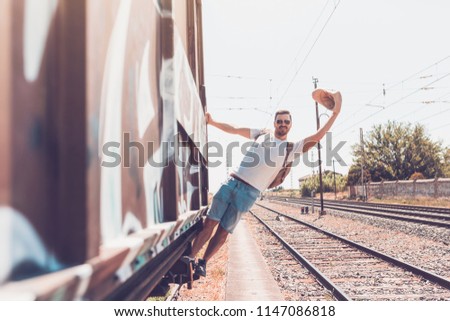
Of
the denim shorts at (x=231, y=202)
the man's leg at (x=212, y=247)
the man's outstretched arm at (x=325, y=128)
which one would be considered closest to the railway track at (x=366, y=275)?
the man's leg at (x=212, y=247)

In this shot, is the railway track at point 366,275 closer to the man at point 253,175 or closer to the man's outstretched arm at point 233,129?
the man at point 253,175

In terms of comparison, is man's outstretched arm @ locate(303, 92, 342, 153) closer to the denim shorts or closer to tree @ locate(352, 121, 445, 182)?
the denim shorts

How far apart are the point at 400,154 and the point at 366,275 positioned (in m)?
65.2

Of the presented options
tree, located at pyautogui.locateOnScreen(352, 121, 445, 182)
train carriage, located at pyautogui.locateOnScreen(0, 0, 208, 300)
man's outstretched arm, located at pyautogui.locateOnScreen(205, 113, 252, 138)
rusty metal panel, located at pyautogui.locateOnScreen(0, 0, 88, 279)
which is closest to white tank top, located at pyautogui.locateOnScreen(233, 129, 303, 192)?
man's outstretched arm, located at pyautogui.locateOnScreen(205, 113, 252, 138)

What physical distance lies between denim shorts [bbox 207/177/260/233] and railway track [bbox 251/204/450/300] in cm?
314

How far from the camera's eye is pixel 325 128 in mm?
4355

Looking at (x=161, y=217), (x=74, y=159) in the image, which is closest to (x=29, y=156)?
(x=74, y=159)

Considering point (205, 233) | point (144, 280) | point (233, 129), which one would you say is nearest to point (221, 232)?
point (205, 233)

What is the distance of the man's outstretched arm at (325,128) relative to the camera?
4266 millimetres

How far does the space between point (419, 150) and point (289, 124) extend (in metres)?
70.6

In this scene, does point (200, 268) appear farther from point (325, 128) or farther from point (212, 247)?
point (325, 128)

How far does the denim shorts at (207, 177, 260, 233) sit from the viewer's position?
4441 mm

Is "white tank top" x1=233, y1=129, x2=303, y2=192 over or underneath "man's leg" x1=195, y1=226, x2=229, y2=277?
over

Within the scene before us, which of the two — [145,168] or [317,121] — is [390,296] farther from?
[317,121]
